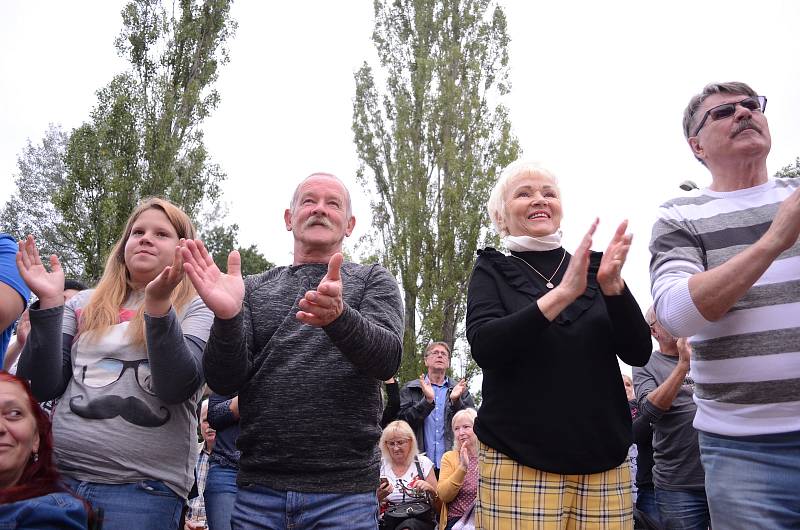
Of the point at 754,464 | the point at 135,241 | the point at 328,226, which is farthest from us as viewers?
the point at 135,241

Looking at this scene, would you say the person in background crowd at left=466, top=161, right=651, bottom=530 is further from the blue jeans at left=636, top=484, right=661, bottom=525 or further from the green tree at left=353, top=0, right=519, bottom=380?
the green tree at left=353, top=0, right=519, bottom=380

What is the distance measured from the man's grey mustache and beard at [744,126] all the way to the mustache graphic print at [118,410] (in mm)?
2206

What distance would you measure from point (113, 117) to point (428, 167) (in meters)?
7.24

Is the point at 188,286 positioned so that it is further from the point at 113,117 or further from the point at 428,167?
the point at 428,167

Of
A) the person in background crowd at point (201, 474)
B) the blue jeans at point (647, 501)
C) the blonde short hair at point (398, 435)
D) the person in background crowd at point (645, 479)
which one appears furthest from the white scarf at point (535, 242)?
the person in background crowd at point (201, 474)

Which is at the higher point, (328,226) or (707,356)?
(328,226)

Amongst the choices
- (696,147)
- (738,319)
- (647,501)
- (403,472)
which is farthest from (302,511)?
(403,472)

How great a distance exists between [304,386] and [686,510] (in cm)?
268

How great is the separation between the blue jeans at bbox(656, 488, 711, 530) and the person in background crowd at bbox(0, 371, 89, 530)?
10.2 ft

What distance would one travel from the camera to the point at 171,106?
13.5m

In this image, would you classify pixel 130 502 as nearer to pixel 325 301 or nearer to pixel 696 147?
pixel 325 301

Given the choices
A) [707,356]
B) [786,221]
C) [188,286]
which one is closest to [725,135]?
[786,221]

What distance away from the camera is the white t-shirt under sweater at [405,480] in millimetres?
4812

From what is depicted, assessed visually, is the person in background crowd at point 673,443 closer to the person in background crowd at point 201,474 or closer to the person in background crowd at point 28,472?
the person in background crowd at point 28,472
